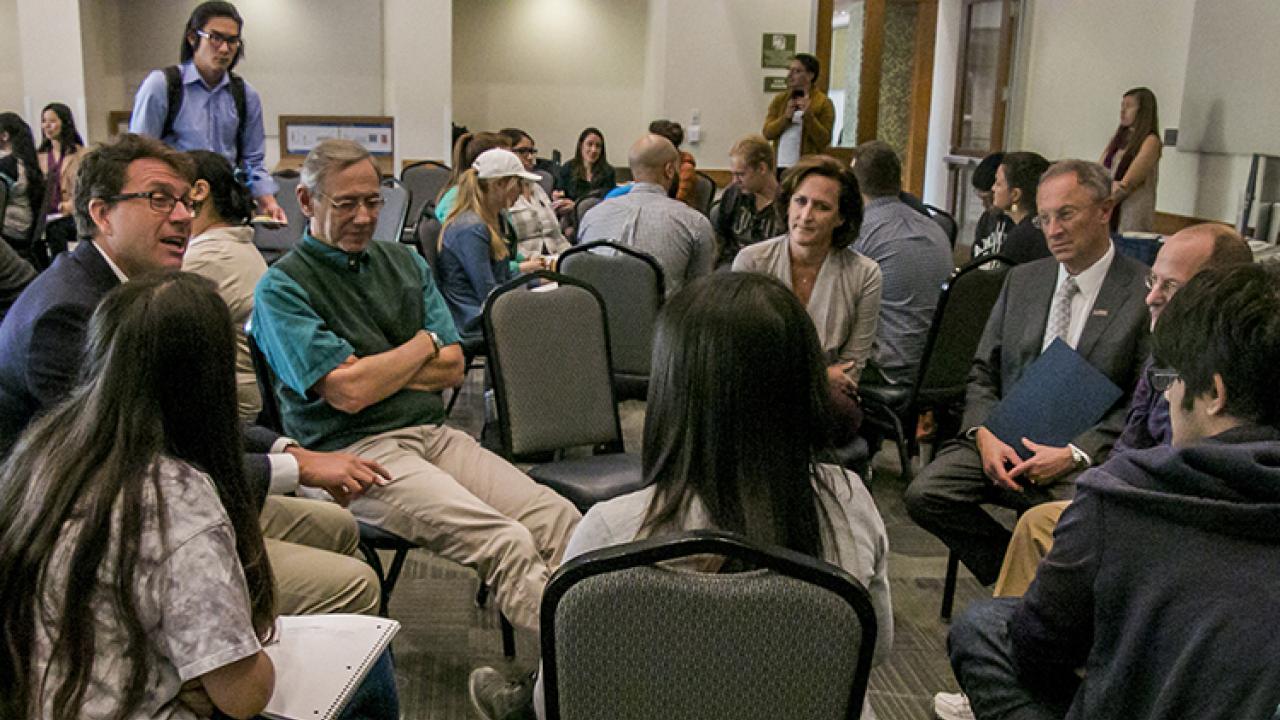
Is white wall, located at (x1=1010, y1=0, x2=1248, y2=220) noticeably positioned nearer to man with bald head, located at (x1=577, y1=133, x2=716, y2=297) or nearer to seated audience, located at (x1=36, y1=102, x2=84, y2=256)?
man with bald head, located at (x1=577, y1=133, x2=716, y2=297)

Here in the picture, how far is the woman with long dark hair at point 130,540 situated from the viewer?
4.50ft

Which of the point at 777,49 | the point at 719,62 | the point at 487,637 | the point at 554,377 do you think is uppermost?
the point at 777,49

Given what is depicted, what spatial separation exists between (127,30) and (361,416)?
853cm

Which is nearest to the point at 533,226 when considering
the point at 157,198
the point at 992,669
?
the point at 157,198

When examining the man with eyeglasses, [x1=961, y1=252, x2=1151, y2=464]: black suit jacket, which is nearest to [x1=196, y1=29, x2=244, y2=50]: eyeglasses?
the man with eyeglasses

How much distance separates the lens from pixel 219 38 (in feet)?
13.6

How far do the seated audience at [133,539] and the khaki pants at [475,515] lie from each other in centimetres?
94

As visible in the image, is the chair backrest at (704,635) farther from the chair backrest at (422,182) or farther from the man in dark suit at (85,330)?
the chair backrest at (422,182)

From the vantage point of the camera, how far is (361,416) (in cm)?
261

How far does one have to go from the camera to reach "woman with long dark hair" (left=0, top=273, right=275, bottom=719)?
4.50ft

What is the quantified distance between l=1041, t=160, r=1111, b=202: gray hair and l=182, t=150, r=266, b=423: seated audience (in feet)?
6.99

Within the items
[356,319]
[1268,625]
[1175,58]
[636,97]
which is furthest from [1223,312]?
[636,97]

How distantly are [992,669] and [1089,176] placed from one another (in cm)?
160

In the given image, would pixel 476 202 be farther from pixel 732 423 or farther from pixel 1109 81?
pixel 1109 81
